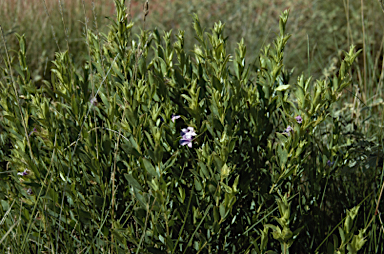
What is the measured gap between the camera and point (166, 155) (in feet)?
4.85

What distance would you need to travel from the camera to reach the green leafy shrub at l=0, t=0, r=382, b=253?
1386mm

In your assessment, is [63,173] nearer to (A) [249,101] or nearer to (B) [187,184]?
(B) [187,184]

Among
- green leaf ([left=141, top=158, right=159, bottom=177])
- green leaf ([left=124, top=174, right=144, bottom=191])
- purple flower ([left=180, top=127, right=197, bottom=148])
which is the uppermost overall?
purple flower ([left=180, top=127, right=197, bottom=148])

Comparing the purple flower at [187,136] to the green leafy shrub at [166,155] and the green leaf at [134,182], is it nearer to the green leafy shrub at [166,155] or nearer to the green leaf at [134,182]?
the green leafy shrub at [166,155]

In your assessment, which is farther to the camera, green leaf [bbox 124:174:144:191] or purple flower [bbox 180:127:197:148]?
purple flower [bbox 180:127:197:148]

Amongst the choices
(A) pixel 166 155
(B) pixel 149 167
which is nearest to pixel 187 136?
(A) pixel 166 155

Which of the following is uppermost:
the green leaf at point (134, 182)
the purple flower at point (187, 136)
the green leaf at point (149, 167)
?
the purple flower at point (187, 136)

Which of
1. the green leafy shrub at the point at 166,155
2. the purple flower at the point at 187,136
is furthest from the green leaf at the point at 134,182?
the purple flower at the point at 187,136

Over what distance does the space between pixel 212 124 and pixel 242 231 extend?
1.36 ft

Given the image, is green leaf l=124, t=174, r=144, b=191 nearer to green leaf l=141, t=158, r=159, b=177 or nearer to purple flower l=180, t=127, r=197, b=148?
green leaf l=141, t=158, r=159, b=177

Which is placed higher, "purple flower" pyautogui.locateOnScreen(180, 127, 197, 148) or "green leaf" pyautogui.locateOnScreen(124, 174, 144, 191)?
"purple flower" pyautogui.locateOnScreen(180, 127, 197, 148)

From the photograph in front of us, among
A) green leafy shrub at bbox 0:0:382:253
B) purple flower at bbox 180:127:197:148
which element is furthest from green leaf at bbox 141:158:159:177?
purple flower at bbox 180:127:197:148

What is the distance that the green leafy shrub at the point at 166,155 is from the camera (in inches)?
54.6

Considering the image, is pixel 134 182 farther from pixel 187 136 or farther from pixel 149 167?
pixel 187 136
